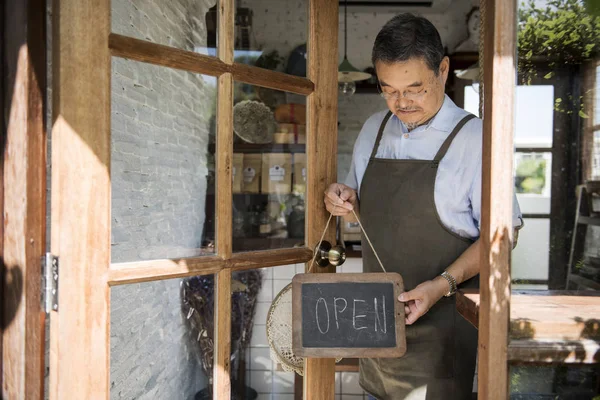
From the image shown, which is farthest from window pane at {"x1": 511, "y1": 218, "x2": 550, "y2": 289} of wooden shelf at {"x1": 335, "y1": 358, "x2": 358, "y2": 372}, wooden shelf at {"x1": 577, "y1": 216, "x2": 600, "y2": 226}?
wooden shelf at {"x1": 335, "y1": 358, "x2": 358, "y2": 372}

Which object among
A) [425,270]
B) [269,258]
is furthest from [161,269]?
[425,270]

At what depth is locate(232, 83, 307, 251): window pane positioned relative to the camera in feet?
5.52

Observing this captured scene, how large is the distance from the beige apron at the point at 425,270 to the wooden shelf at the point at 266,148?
0.34 meters

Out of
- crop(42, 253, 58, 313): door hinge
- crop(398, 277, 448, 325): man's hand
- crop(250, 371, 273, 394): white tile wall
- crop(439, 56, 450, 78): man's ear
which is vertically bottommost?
crop(250, 371, 273, 394): white tile wall

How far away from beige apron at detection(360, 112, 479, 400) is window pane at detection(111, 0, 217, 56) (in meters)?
0.76

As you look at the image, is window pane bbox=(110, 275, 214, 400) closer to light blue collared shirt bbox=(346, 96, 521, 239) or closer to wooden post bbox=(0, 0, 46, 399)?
wooden post bbox=(0, 0, 46, 399)

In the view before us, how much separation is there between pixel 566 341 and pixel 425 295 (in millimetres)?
540

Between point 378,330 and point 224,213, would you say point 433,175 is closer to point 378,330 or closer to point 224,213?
point 378,330

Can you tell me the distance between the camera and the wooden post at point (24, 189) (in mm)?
1363

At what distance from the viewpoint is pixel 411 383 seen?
1.77 m

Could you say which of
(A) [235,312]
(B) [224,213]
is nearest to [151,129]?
(B) [224,213]

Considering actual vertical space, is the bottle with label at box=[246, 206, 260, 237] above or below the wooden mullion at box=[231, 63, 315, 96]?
below

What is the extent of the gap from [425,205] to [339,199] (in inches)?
11.1

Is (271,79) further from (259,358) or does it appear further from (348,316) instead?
(259,358)
